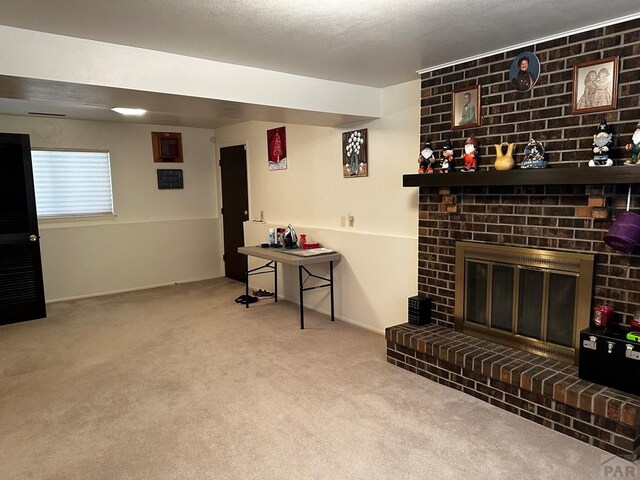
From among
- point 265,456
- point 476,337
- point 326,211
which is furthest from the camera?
point 326,211

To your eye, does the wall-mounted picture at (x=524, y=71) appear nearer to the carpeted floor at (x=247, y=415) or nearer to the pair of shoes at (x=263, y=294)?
the carpeted floor at (x=247, y=415)

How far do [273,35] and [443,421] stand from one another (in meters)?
2.51

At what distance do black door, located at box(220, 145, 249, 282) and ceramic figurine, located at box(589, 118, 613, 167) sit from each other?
453cm

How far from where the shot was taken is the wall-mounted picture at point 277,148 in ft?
17.4

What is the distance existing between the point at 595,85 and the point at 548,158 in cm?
47

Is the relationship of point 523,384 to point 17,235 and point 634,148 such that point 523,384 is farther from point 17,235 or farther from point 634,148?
point 17,235

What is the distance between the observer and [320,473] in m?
2.13

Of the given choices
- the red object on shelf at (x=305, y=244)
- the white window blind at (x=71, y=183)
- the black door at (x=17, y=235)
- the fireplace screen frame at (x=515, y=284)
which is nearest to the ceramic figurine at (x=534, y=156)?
the fireplace screen frame at (x=515, y=284)

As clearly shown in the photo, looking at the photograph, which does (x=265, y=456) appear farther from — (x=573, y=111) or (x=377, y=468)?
(x=573, y=111)

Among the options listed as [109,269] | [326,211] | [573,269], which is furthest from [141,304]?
[573,269]

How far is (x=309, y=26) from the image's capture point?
2387 millimetres

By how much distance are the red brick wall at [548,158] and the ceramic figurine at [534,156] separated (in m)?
0.07

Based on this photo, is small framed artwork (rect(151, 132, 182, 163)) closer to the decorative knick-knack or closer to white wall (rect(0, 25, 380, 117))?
white wall (rect(0, 25, 380, 117))

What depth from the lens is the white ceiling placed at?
83.7 inches
